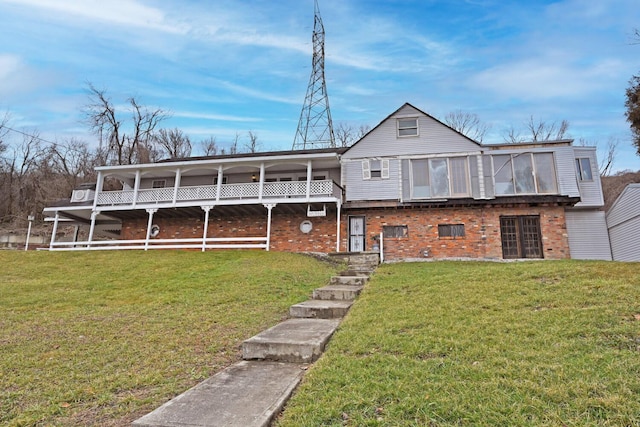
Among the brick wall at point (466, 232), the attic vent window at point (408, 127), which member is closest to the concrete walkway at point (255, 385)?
the brick wall at point (466, 232)

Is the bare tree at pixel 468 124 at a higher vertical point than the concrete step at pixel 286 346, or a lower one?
higher

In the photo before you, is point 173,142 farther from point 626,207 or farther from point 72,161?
point 626,207

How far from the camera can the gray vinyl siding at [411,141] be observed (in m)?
16.2

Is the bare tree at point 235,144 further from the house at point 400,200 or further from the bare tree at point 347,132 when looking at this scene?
the house at point 400,200

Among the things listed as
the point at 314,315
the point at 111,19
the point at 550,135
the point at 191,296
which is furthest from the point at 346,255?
the point at 550,135

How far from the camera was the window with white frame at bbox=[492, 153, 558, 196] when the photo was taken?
14.9 metres

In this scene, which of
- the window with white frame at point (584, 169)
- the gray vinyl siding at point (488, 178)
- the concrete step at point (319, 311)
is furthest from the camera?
the window with white frame at point (584, 169)

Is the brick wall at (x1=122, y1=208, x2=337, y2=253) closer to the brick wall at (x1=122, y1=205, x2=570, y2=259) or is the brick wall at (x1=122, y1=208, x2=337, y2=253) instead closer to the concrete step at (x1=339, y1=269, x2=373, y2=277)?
the brick wall at (x1=122, y1=205, x2=570, y2=259)

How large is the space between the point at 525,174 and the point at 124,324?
16.3m

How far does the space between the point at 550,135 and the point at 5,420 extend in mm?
35752

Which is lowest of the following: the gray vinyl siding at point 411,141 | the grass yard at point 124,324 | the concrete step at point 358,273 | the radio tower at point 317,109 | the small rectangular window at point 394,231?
the grass yard at point 124,324

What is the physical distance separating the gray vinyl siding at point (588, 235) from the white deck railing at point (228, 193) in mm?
10671

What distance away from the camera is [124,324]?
6199 mm

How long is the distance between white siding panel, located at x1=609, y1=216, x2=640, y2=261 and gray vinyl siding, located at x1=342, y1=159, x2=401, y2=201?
9108 millimetres
